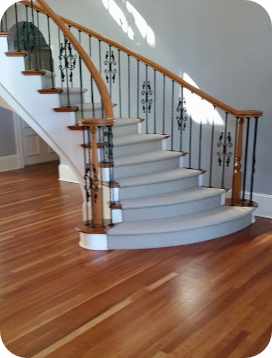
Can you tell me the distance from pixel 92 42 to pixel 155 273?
4.05m

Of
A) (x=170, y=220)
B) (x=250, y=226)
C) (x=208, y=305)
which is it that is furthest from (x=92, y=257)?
(x=250, y=226)

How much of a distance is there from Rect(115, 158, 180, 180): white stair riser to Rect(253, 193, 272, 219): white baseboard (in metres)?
1.07

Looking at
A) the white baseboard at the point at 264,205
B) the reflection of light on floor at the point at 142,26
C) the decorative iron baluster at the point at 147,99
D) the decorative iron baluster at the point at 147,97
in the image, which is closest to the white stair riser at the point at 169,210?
the white baseboard at the point at 264,205

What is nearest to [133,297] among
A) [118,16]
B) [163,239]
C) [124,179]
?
[163,239]

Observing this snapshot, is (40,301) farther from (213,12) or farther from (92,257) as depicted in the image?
(213,12)

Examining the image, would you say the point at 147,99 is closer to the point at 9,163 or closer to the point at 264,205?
the point at 264,205

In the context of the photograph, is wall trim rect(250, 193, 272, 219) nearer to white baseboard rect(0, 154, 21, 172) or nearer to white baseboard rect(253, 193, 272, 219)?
white baseboard rect(253, 193, 272, 219)

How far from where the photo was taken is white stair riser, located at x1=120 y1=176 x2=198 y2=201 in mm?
4059

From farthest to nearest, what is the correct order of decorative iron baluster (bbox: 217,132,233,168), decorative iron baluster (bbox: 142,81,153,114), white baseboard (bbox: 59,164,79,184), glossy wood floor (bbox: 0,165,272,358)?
white baseboard (bbox: 59,164,79,184) < decorative iron baluster (bbox: 142,81,153,114) < decorative iron baluster (bbox: 217,132,233,168) < glossy wood floor (bbox: 0,165,272,358)

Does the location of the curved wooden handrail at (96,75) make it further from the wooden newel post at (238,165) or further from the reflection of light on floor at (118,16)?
the reflection of light on floor at (118,16)

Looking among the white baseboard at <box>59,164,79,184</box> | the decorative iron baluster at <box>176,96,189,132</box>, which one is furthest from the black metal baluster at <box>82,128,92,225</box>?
the white baseboard at <box>59,164,79,184</box>

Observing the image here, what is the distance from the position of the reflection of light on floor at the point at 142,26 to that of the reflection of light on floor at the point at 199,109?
0.72 m

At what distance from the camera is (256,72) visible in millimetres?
4566

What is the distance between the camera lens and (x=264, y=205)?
4730 mm
